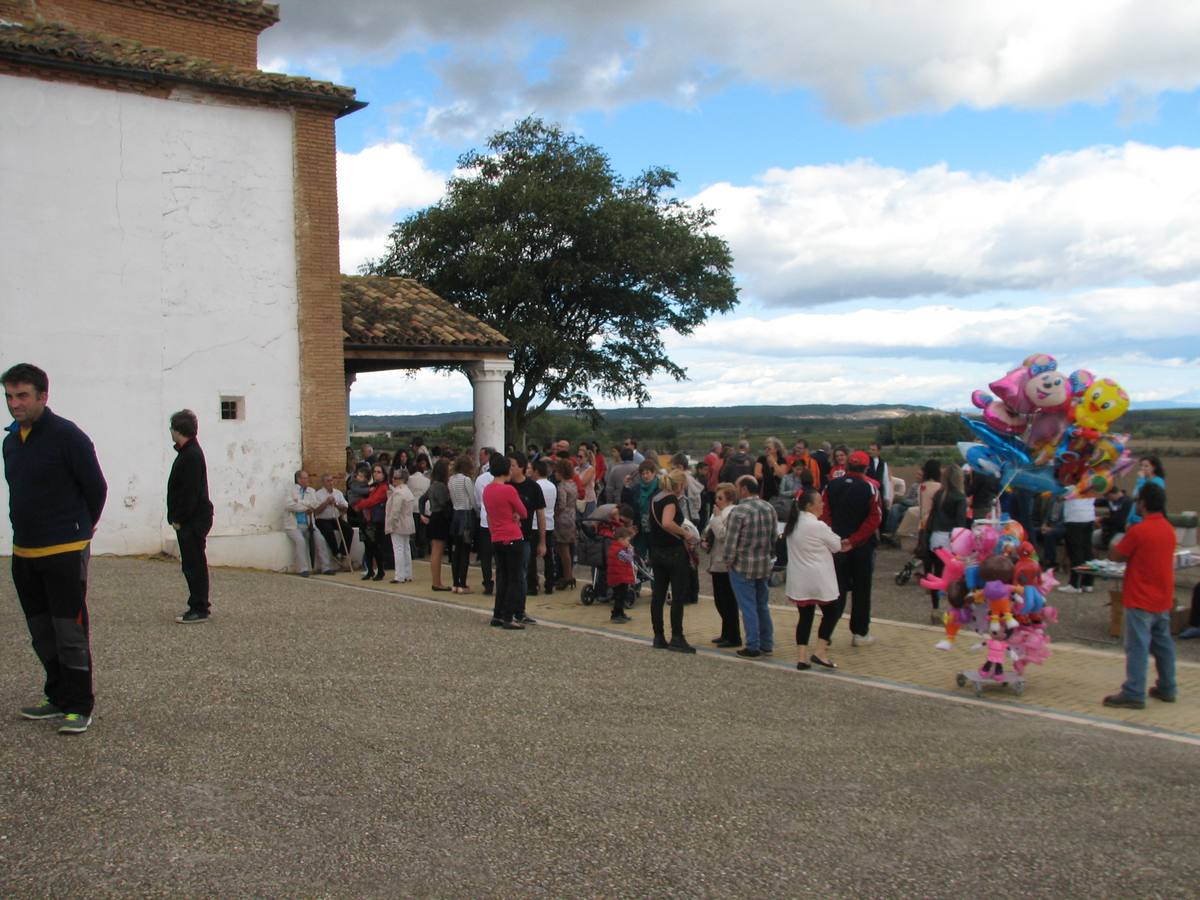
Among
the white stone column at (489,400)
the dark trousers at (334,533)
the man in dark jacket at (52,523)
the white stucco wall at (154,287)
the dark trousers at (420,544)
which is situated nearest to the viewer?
the man in dark jacket at (52,523)

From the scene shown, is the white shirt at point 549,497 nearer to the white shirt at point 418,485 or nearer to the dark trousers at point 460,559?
the dark trousers at point 460,559

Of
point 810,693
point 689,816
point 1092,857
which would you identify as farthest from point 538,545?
point 1092,857

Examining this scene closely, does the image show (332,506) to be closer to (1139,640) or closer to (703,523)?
(703,523)

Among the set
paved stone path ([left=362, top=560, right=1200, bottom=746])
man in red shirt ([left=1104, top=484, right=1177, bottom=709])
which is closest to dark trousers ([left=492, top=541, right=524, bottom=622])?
paved stone path ([left=362, top=560, right=1200, bottom=746])

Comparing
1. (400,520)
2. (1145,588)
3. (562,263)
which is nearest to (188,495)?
(400,520)

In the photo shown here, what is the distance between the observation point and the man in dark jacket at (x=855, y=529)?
33.3 feet

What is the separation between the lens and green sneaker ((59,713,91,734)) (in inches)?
250

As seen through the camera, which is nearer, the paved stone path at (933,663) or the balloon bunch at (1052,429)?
the paved stone path at (933,663)

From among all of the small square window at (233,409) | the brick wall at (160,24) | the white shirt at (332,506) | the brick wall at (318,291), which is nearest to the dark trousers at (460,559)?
the white shirt at (332,506)

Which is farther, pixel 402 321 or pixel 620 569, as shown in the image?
pixel 402 321

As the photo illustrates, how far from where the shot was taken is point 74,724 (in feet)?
20.9

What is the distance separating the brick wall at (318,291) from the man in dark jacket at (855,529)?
9.22m

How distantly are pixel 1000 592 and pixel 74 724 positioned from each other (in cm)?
638

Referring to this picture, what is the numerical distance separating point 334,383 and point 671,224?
1859 centimetres
